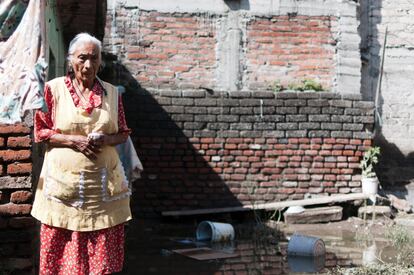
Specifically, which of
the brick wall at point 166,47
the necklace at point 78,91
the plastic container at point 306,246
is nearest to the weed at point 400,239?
the plastic container at point 306,246

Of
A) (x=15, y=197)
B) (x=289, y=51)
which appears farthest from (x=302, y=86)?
(x=15, y=197)

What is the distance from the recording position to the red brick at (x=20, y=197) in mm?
3645

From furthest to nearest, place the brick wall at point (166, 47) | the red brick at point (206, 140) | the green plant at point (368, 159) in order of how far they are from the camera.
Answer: the brick wall at point (166, 47) → the green plant at point (368, 159) → the red brick at point (206, 140)

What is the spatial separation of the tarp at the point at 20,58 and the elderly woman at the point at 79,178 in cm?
40

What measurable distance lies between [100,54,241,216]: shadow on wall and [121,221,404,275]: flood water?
0.31 m

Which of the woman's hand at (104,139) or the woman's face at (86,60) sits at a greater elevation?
the woman's face at (86,60)

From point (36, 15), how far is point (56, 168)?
1.21 m

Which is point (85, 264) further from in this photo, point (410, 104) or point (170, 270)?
point (410, 104)

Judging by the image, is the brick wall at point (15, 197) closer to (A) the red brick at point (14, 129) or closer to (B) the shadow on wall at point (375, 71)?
(A) the red brick at point (14, 129)

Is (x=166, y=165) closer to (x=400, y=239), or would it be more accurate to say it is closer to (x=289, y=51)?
(x=289, y=51)

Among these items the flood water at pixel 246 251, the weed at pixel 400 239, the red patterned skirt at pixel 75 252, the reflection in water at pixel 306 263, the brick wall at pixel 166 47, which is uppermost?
the brick wall at pixel 166 47

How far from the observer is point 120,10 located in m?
8.48

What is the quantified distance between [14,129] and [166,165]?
3.99 metres

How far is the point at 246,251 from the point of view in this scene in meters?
5.88
